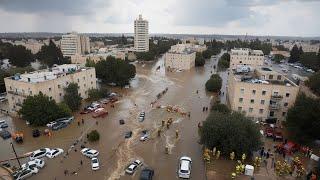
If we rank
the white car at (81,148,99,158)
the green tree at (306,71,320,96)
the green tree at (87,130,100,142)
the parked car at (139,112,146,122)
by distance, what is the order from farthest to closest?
the green tree at (306,71,320,96), the parked car at (139,112,146,122), the green tree at (87,130,100,142), the white car at (81,148,99,158)

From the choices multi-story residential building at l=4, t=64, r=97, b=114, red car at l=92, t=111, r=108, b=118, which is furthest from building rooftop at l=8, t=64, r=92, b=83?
red car at l=92, t=111, r=108, b=118

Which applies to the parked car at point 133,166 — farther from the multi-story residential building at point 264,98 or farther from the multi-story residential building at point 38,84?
the multi-story residential building at point 38,84

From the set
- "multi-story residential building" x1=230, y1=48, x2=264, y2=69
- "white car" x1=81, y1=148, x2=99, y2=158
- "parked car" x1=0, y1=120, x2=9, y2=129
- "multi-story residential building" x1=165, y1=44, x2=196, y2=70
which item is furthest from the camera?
"multi-story residential building" x1=165, y1=44, x2=196, y2=70

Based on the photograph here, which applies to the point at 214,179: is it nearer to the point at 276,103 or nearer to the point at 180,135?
the point at 180,135

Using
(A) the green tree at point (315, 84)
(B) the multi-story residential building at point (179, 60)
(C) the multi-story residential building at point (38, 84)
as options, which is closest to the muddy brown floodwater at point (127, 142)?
(C) the multi-story residential building at point (38, 84)

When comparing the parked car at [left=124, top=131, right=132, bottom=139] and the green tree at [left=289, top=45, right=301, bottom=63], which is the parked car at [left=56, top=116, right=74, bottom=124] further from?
the green tree at [left=289, top=45, right=301, bottom=63]

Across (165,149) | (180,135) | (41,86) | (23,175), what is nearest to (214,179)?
(165,149)

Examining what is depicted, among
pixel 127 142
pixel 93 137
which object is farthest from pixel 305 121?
pixel 93 137
